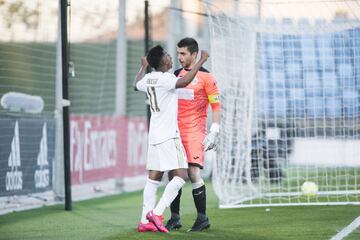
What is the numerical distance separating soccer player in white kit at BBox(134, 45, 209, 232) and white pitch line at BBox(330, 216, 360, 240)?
5.48 feet

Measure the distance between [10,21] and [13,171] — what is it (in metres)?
2.17

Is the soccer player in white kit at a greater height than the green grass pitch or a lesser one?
greater

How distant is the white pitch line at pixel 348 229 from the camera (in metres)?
8.45

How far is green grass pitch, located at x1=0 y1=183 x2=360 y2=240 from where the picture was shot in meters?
8.83

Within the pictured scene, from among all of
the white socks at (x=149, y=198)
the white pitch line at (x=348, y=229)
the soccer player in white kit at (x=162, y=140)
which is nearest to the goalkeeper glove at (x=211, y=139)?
the soccer player in white kit at (x=162, y=140)

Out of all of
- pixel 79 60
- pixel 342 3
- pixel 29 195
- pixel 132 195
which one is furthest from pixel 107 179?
pixel 342 3

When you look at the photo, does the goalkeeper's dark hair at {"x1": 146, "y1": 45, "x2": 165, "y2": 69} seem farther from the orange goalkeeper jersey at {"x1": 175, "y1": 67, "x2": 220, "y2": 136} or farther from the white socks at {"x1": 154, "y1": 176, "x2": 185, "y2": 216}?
the white socks at {"x1": 154, "y1": 176, "x2": 185, "y2": 216}

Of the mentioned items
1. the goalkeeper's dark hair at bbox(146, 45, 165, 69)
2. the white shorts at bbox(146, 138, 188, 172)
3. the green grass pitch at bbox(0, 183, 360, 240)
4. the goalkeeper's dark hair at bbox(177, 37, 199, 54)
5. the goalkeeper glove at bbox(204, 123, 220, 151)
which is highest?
the goalkeeper's dark hair at bbox(177, 37, 199, 54)

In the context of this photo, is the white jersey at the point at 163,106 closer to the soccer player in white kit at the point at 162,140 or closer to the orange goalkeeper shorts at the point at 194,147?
the soccer player in white kit at the point at 162,140

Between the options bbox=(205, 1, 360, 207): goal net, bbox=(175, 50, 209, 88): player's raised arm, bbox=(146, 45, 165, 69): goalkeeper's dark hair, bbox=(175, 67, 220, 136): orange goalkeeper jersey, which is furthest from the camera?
bbox=(205, 1, 360, 207): goal net

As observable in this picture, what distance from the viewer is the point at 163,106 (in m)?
9.17

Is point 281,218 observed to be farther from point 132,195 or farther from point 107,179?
point 107,179

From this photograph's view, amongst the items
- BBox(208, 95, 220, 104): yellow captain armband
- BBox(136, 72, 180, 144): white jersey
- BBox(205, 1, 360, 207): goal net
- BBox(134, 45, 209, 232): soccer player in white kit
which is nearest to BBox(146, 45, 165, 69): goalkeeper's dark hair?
BBox(134, 45, 209, 232): soccer player in white kit

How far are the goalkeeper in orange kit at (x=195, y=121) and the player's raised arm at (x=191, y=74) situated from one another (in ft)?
Answer: 1.84
